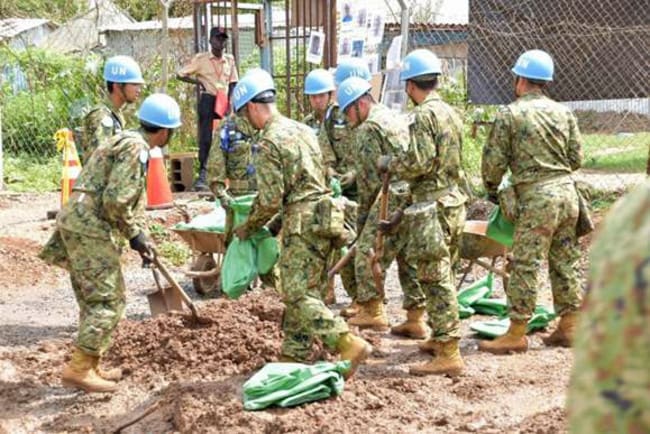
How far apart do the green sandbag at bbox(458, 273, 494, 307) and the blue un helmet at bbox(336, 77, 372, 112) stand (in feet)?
6.70

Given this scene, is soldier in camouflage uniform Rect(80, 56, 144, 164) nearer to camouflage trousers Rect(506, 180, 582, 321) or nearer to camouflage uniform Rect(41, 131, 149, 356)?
camouflage uniform Rect(41, 131, 149, 356)

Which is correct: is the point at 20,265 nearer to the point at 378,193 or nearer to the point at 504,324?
the point at 378,193

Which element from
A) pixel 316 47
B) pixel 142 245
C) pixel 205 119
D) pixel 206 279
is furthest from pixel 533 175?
pixel 205 119

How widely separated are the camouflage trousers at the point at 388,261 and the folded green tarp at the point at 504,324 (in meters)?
0.48

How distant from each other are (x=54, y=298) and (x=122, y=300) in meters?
3.41

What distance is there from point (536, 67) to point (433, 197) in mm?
1169

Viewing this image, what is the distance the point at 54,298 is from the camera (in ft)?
31.4

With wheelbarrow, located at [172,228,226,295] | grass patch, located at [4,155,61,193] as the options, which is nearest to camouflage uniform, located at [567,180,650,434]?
wheelbarrow, located at [172,228,226,295]

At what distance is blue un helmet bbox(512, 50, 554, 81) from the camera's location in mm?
6883

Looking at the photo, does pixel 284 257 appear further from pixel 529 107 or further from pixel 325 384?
pixel 529 107

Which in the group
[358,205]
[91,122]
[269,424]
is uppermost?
[91,122]

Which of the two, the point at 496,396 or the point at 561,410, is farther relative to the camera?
the point at 496,396

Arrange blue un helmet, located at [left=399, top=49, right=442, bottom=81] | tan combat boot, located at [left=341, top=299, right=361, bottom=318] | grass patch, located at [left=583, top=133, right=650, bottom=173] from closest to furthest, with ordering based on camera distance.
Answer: blue un helmet, located at [left=399, top=49, right=442, bottom=81] → tan combat boot, located at [left=341, top=299, right=361, bottom=318] → grass patch, located at [left=583, top=133, right=650, bottom=173]

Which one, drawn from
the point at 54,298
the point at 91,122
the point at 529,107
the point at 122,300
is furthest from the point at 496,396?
the point at 54,298
